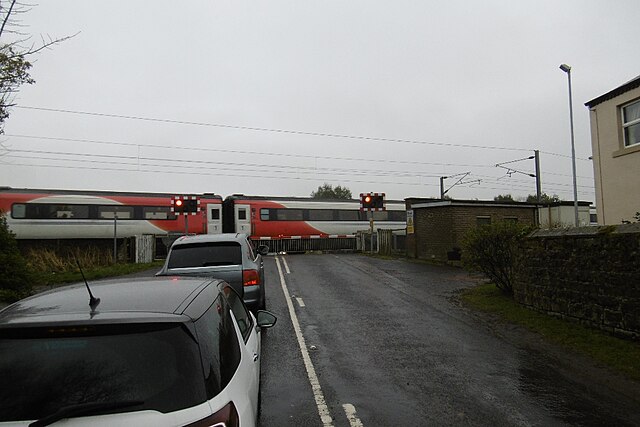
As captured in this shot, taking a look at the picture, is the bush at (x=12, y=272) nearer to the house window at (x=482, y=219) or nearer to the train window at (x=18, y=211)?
the train window at (x=18, y=211)

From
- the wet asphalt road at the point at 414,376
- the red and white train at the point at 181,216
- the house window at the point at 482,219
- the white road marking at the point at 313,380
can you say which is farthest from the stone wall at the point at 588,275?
the red and white train at the point at 181,216

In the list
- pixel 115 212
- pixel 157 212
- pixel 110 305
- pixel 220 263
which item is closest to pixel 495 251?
pixel 220 263

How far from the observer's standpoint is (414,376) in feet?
19.2

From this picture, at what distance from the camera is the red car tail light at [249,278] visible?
784cm

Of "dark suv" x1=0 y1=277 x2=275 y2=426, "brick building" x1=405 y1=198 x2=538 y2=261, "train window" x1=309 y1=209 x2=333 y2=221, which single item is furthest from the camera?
→ "train window" x1=309 y1=209 x2=333 y2=221

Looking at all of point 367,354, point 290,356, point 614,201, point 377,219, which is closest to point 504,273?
point 614,201

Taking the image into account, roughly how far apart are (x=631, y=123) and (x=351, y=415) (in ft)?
44.2

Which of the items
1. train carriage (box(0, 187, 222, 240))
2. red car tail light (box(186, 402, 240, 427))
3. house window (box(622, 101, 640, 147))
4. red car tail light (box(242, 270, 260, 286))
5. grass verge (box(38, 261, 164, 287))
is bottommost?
grass verge (box(38, 261, 164, 287))

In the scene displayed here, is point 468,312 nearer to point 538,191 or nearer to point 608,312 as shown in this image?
point 608,312

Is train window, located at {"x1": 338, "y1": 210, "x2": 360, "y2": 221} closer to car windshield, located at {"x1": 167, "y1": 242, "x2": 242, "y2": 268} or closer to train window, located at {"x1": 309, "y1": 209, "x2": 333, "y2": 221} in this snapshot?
train window, located at {"x1": 309, "y1": 209, "x2": 333, "y2": 221}

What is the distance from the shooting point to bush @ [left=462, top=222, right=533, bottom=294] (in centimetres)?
1168

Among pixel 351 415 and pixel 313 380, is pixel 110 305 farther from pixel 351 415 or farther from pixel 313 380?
pixel 313 380

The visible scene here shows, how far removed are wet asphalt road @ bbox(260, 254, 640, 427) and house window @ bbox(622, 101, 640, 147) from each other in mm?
7955

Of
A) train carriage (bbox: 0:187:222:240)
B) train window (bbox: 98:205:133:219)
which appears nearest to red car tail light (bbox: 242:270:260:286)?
train carriage (bbox: 0:187:222:240)
